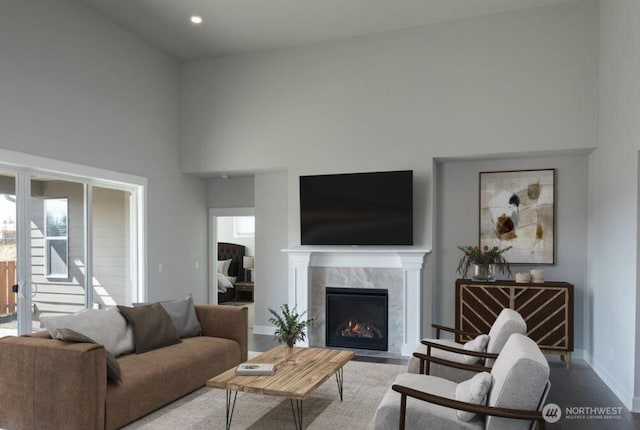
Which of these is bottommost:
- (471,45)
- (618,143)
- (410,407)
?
(410,407)

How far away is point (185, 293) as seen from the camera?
23.3 feet

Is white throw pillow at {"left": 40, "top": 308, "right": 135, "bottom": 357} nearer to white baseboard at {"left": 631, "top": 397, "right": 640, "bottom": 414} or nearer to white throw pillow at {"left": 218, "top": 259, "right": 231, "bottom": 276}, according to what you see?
white baseboard at {"left": 631, "top": 397, "right": 640, "bottom": 414}

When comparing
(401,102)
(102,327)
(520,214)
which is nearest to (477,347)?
(520,214)

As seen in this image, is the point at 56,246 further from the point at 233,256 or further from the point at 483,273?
the point at 233,256

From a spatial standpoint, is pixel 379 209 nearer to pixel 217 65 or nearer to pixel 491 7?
pixel 491 7

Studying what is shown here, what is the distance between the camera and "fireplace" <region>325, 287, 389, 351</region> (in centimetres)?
596

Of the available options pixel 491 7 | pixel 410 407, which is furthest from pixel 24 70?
pixel 491 7

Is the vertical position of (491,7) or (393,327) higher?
(491,7)

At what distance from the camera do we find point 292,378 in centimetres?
340

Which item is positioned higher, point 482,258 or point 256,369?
point 482,258

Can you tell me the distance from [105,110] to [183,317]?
110 inches

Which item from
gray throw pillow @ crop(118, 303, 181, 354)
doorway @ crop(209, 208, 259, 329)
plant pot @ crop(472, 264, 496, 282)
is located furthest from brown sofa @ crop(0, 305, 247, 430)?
doorway @ crop(209, 208, 259, 329)

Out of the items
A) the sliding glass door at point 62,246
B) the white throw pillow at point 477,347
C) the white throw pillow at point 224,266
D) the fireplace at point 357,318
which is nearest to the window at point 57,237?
the sliding glass door at point 62,246

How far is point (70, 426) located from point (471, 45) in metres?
5.57
